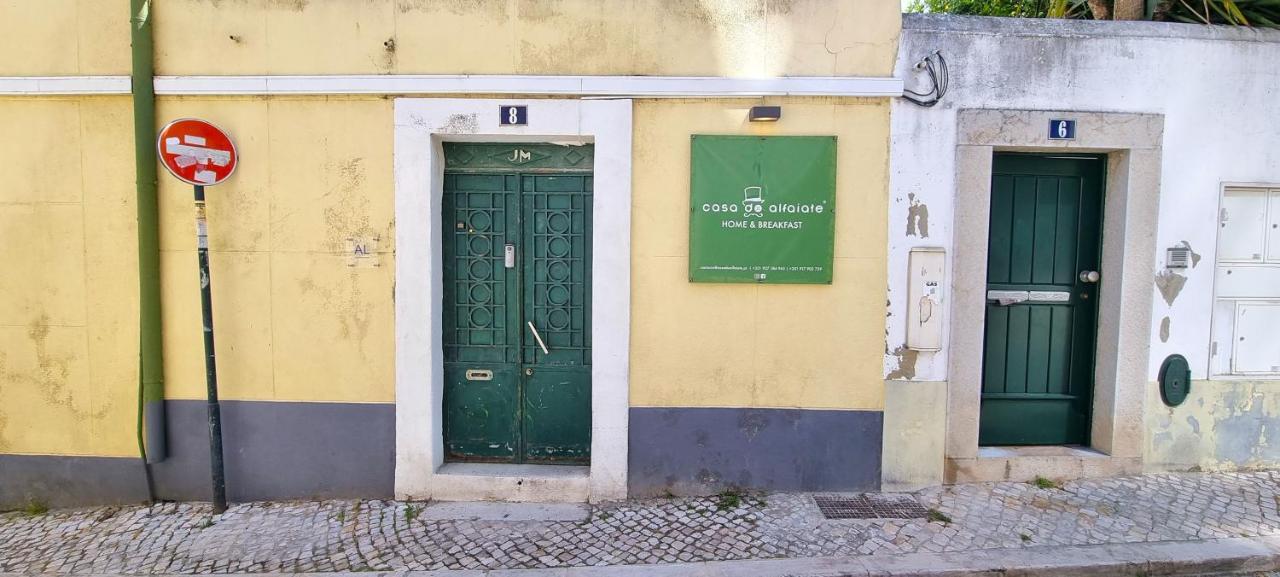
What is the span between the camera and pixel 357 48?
14.2 feet

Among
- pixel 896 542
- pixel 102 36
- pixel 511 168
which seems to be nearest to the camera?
pixel 896 542

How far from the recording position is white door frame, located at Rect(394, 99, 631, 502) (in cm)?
435

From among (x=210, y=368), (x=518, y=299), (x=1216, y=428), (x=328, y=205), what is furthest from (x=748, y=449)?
(x=210, y=368)

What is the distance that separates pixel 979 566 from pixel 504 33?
458 cm

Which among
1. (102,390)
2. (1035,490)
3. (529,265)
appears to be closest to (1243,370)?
(1035,490)

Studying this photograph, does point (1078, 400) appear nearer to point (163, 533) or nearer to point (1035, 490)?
point (1035, 490)

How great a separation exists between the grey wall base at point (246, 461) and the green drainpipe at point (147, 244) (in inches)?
4.5

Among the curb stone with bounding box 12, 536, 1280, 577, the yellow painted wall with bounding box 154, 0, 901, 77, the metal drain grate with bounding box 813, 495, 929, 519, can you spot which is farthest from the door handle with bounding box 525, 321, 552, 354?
the metal drain grate with bounding box 813, 495, 929, 519

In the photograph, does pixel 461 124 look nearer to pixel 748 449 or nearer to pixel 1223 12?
pixel 748 449

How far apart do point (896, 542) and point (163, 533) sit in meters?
4.77

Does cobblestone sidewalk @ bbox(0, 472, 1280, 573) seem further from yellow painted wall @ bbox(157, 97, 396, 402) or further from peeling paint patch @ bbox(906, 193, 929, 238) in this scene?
peeling paint patch @ bbox(906, 193, 929, 238)

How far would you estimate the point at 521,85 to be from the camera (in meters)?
4.34

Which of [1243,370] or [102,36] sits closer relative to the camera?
[102,36]

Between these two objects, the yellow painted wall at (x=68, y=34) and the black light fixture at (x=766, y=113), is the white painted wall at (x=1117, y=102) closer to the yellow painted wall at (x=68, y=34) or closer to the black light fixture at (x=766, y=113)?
the black light fixture at (x=766, y=113)
